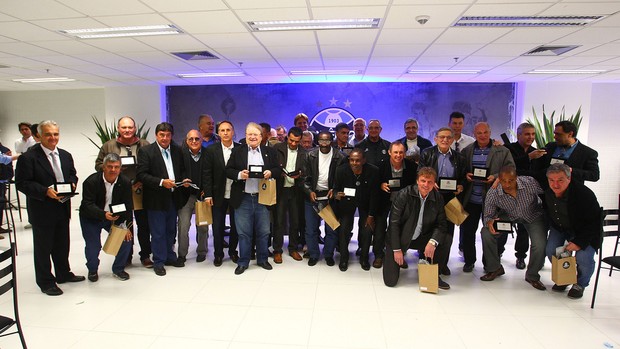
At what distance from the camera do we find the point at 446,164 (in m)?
3.87

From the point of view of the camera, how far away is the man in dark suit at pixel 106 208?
11.1 feet

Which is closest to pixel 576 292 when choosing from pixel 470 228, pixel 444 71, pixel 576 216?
pixel 576 216

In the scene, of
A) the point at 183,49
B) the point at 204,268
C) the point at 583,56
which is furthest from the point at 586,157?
the point at 183,49

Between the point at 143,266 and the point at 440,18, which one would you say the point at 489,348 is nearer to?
the point at 440,18

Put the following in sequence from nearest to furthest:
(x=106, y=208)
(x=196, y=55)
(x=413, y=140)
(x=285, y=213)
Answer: (x=106, y=208), (x=285, y=213), (x=413, y=140), (x=196, y=55)

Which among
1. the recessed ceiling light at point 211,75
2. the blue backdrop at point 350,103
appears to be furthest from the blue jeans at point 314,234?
the blue backdrop at point 350,103

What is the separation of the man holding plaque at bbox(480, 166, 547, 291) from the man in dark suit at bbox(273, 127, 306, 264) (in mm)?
2062

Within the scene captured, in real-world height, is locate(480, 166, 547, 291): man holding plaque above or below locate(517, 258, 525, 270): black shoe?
above

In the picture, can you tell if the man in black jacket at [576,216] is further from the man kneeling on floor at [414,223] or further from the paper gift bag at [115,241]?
the paper gift bag at [115,241]

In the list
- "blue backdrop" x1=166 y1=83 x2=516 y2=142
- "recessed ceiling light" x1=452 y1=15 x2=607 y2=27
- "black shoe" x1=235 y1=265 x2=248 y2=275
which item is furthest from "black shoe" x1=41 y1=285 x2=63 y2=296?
"blue backdrop" x1=166 y1=83 x2=516 y2=142

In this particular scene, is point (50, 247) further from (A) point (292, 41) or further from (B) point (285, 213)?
(A) point (292, 41)

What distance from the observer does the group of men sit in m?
3.30

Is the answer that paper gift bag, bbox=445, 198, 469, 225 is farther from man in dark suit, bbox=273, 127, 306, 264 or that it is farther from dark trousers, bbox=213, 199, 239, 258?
dark trousers, bbox=213, 199, 239, 258

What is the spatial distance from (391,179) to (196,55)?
3.23m
